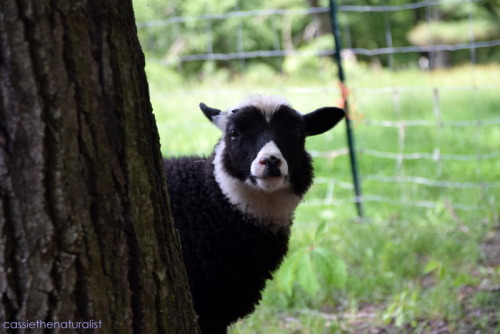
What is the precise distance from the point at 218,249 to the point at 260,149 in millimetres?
590

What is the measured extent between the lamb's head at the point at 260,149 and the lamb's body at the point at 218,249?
4.3 inches

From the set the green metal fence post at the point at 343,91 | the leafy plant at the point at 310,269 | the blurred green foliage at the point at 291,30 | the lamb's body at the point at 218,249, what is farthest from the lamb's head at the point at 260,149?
the blurred green foliage at the point at 291,30

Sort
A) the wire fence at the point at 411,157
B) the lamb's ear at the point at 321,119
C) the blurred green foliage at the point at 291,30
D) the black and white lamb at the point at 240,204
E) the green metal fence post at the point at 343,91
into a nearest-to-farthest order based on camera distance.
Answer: the black and white lamb at the point at 240,204, the lamb's ear at the point at 321,119, the green metal fence post at the point at 343,91, the wire fence at the point at 411,157, the blurred green foliage at the point at 291,30

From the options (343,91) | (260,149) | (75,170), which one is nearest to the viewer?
(75,170)

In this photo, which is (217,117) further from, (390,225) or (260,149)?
(390,225)

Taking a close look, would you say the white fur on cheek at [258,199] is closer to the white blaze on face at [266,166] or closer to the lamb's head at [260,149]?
the lamb's head at [260,149]

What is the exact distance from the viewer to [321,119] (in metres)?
3.78

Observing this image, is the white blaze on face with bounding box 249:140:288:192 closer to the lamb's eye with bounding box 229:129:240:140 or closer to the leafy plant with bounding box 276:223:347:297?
the lamb's eye with bounding box 229:129:240:140

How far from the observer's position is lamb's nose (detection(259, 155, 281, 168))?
10.3 feet

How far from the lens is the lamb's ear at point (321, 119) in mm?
3742

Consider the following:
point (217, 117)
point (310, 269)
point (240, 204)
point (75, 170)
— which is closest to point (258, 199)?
point (240, 204)

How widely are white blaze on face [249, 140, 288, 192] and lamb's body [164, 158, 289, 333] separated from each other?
0.28 meters

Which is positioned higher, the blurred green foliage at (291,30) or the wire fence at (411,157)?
the blurred green foliage at (291,30)

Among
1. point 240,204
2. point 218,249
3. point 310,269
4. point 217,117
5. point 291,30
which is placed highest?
point 291,30
